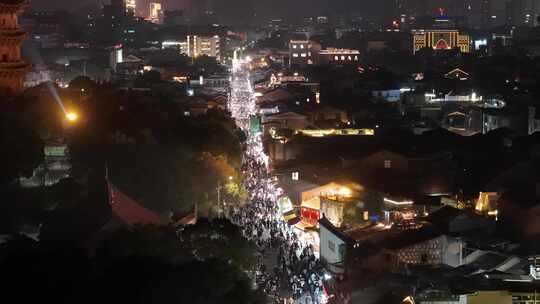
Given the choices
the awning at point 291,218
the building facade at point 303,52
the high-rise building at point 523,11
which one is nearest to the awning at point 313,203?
the awning at point 291,218

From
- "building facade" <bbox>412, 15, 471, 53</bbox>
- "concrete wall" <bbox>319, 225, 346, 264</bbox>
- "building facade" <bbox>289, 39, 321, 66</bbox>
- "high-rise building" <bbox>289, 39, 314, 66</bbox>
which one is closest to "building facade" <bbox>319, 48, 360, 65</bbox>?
"building facade" <bbox>289, 39, 321, 66</bbox>

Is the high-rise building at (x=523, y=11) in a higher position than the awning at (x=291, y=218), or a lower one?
higher

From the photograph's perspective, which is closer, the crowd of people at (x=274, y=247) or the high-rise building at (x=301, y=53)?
the crowd of people at (x=274, y=247)

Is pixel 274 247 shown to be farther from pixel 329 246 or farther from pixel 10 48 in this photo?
pixel 10 48

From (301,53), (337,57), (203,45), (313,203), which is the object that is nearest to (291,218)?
(313,203)

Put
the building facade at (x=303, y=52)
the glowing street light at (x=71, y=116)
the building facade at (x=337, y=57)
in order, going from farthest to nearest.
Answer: the building facade at (x=303, y=52)
the building facade at (x=337, y=57)
the glowing street light at (x=71, y=116)

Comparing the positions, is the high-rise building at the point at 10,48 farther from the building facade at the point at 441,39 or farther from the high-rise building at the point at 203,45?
the building facade at the point at 441,39

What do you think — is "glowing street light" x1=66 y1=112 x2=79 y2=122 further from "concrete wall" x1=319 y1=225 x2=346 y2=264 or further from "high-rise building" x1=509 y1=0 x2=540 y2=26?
"high-rise building" x1=509 y1=0 x2=540 y2=26
